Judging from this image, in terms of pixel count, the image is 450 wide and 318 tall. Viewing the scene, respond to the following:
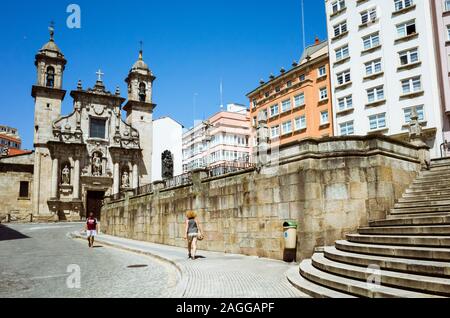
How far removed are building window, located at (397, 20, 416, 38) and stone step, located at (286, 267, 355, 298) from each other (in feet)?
95.4

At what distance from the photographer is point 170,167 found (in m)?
24.5

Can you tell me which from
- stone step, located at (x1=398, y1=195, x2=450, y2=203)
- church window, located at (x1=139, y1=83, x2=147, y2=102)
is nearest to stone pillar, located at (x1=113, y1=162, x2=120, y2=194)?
church window, located at (x1=139, y1=83, x2=147, y2=102)

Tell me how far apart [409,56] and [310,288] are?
2891 cm

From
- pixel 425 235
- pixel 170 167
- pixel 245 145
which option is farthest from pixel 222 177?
pixel 245 145

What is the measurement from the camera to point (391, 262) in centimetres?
702

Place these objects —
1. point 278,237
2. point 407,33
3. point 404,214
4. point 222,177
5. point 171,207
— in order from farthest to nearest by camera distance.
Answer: point 407,33 → point 171,207 → point 222,177 → point 278,237 → point 404,214

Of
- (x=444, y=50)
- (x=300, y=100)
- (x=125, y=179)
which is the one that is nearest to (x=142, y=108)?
(x=125, y=179)

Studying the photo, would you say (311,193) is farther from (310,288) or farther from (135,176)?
(135,176)

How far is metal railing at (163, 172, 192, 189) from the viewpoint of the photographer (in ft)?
57.6

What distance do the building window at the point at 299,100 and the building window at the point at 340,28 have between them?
267 inches

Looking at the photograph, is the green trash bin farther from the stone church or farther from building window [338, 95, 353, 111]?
the stone church

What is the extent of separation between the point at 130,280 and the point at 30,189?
44586 mm

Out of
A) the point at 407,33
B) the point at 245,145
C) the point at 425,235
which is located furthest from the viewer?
the point at 245,145
